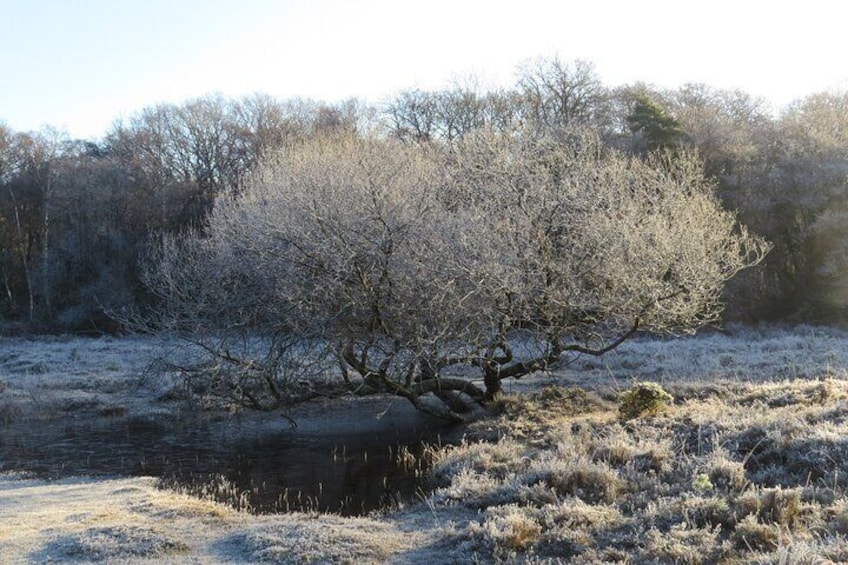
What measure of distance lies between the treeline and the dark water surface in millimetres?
15783

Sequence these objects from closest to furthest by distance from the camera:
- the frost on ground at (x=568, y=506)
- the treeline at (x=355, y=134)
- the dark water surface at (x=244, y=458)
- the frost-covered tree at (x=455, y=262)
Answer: the frost on ground at (x=568, y=506), the dark water surface at (x=244, y=458), the frost-covered tree at (x=455, y=262), the treeline at (x=355, y=134)

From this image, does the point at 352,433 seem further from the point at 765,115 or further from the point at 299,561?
the point at 765,115

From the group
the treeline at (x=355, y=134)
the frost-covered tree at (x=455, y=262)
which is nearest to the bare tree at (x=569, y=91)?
the treeline at (x=355, y=134)

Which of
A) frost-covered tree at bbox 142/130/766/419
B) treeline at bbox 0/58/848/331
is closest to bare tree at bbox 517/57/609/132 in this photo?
treeline at bbox 0/58/848/331

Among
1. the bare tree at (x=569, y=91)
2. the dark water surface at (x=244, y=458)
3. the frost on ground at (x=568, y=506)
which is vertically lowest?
the dark water surface at (x=244, y=458)

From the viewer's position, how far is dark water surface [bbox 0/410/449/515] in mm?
11133

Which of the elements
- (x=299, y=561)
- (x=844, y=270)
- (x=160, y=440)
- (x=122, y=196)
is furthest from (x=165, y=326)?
(x=122, y=196)

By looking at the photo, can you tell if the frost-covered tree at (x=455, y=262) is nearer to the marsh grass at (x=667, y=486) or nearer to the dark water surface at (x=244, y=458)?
the dark water surface at (x=244, y=458)

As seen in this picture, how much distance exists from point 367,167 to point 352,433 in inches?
240

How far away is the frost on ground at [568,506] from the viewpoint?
21.9 ft

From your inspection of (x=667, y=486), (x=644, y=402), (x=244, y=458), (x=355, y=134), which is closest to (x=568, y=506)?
(x=667, y=486)

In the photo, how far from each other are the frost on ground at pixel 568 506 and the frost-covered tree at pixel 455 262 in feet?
6.65

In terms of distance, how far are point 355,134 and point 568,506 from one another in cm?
2368

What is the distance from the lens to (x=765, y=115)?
125 ft
